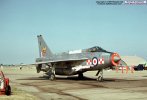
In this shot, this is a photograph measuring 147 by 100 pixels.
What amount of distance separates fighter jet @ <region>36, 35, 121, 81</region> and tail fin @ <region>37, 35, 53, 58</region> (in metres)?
0.70

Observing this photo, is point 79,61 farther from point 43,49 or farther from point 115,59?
point 43,49

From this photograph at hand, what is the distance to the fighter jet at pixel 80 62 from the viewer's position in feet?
76.2

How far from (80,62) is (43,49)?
8.05 meters

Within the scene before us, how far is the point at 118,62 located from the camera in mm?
22875

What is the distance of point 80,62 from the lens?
25.6 meters

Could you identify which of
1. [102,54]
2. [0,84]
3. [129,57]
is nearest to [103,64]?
[102,54]

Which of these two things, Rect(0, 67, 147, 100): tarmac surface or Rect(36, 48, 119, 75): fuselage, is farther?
Rect(36, 48, 119, 75): fuselage

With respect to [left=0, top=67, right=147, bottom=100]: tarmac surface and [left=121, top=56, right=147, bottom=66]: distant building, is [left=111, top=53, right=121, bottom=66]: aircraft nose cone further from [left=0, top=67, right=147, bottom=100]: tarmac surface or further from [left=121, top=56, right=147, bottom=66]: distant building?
[left=121, top=56, right=147, bottom=66]: distant building

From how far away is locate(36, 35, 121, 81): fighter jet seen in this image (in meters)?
23.2

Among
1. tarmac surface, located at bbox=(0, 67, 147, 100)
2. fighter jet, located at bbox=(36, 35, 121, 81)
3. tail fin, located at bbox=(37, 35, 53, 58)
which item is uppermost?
tail fin, located at bbox=(37, 35, 53, 58)

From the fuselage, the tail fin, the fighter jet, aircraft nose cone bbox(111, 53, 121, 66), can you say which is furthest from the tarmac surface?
the tail fin

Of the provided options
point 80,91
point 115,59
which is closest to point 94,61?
point 115,59

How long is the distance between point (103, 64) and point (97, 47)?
209 centimetres

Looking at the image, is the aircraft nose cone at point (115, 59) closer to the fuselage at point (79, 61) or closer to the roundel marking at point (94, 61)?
the fuselage at point (79, 61)
